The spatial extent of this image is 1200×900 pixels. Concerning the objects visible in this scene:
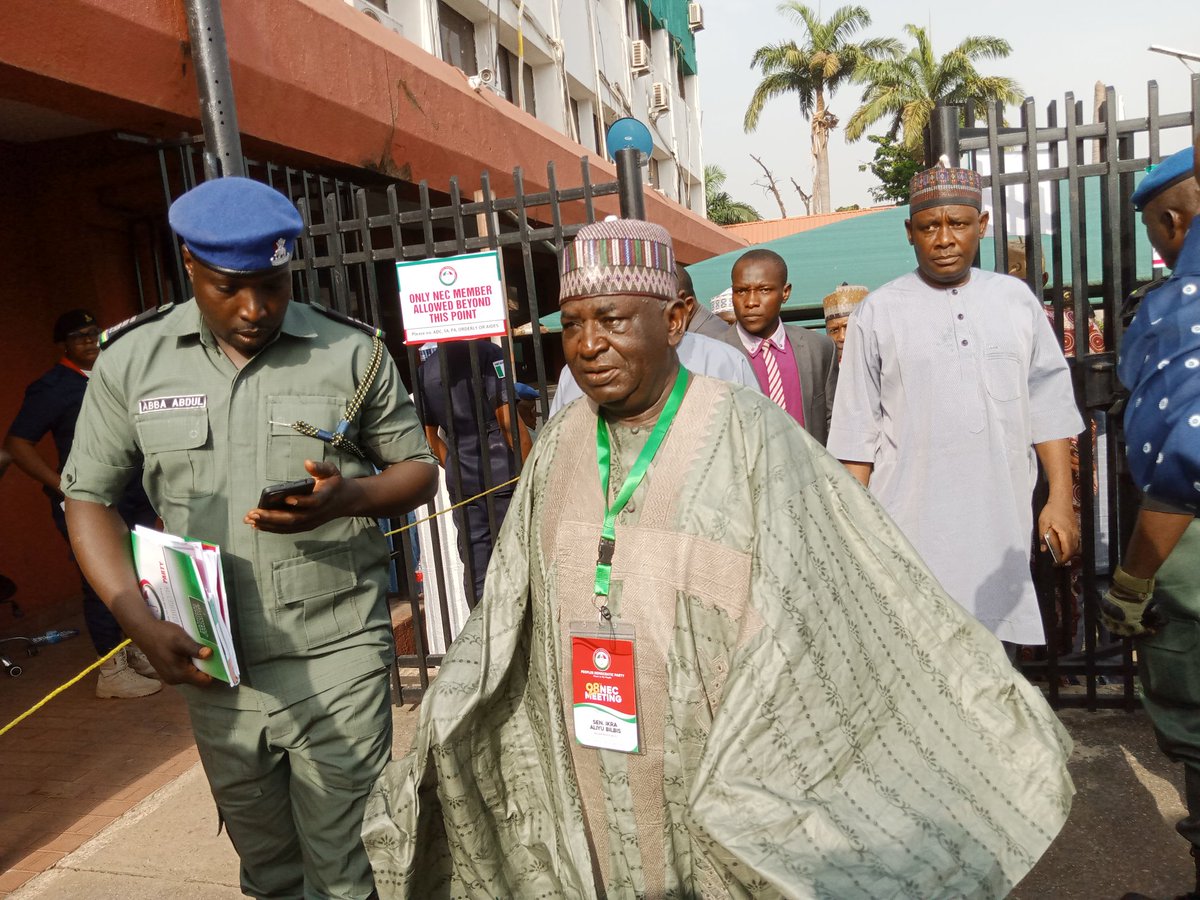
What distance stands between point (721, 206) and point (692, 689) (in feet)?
160

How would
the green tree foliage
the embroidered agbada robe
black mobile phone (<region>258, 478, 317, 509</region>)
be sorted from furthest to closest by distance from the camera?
the green tree foliage → black mobile phone (<region>258, 478, 317, 509</region>) → the embroidered agbada robe

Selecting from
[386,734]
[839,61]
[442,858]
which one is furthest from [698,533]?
[839,61]

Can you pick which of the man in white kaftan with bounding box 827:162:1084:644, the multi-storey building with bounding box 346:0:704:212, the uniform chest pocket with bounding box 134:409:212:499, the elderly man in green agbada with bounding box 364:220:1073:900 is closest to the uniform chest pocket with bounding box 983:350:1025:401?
the man in white kaftan with bounding box 827:162:1084:644

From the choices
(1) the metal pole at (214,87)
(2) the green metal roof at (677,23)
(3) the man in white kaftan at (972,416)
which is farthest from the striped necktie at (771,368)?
(2) the green metal roof at (677,23)

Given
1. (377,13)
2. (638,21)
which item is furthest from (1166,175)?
(638,21)

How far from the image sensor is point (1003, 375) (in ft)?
10.3

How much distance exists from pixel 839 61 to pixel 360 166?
33.9 meters

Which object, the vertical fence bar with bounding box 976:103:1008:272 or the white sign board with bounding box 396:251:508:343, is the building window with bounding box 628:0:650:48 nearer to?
the white sign board with bounding box 396:251:508:343

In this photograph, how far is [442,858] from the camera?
2.21 m

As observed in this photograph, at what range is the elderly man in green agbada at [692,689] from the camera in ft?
5.65

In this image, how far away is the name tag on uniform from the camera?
2.36 metres

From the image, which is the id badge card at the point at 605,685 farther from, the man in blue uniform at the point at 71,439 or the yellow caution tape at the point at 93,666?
the man in blue uniform at the point at 71,439

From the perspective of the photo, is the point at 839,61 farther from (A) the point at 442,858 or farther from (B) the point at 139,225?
(A) the point at 442,858

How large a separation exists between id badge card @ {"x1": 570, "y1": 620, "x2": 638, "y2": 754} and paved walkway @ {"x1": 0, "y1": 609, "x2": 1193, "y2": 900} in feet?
6.01
